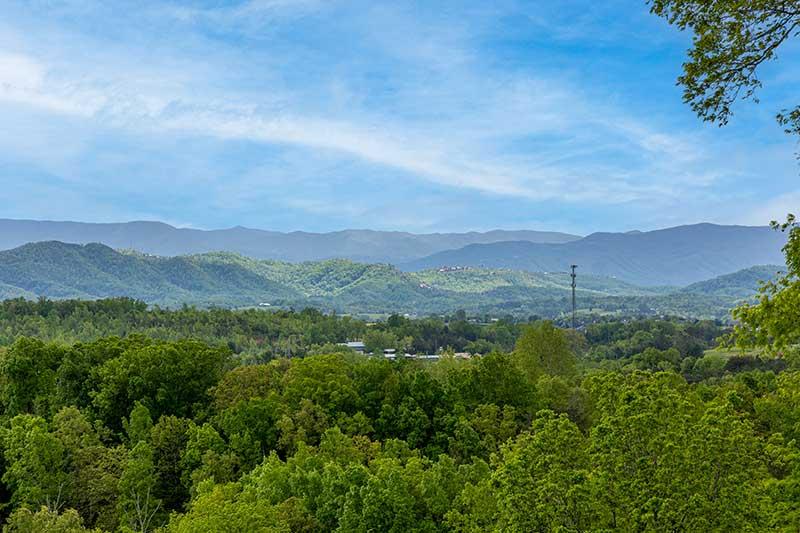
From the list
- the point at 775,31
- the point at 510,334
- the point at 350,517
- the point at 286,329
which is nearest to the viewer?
the point at 775,31

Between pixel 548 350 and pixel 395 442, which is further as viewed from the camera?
pixel 548 350

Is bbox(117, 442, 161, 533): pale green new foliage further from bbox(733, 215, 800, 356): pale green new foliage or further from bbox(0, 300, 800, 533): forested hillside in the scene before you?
bbox(733, 215, 800, 356): pale green new foliage

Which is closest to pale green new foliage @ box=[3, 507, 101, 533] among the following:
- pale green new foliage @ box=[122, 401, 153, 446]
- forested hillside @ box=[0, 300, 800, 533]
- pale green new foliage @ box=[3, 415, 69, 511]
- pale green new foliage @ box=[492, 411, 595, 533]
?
forested hillside @ box=[0, 300, 800, 533]

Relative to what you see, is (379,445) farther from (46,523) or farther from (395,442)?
(46,523)

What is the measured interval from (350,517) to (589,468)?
957cm

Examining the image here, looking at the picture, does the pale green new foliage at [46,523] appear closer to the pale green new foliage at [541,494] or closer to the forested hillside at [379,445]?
the forested hillside at [379,445]

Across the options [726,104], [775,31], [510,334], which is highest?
[775,31]

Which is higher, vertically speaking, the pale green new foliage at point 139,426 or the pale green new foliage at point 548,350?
the pale green new foliage at point 548,350

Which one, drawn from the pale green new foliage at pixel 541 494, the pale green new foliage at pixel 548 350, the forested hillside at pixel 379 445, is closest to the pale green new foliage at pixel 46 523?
the forested hillside at pixel 379 445

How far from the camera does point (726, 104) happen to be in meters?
10.8

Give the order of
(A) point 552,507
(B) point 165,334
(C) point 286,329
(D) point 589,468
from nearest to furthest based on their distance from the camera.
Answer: (A) point 552,507 → (D) point 589,468 → (B) point 165,334 → (C) point 286,329

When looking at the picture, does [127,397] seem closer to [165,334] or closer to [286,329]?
[165,334]

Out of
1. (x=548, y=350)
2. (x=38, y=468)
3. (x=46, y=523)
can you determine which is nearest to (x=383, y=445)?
(x=38, y=468)

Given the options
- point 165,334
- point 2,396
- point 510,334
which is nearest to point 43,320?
point 165,334
